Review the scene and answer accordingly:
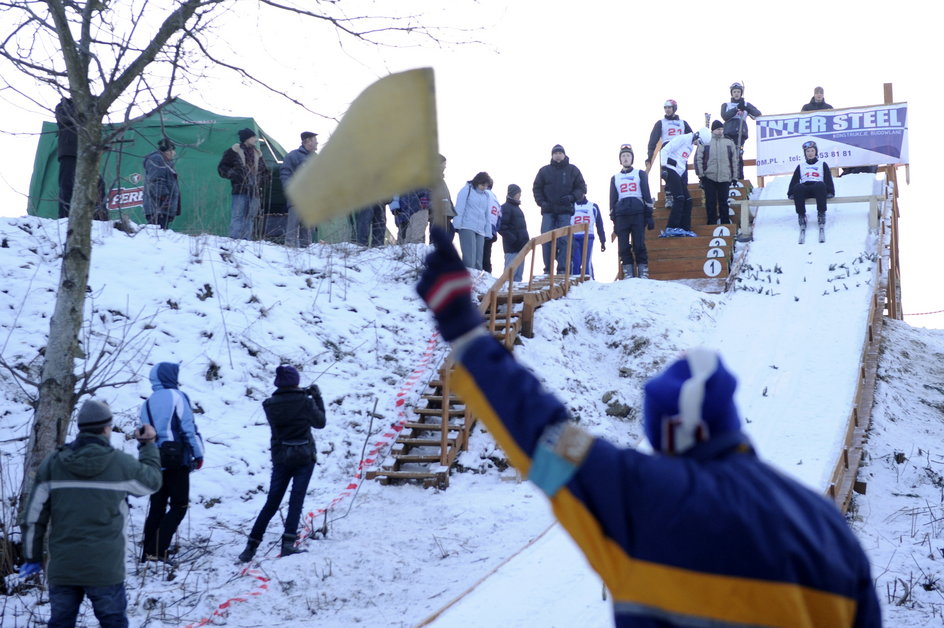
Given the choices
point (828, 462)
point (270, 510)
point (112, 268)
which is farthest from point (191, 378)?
point (828, 462)

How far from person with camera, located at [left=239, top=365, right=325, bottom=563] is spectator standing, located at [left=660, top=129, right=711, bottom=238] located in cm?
985

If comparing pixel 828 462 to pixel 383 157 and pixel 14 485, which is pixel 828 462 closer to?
pixel 14 485

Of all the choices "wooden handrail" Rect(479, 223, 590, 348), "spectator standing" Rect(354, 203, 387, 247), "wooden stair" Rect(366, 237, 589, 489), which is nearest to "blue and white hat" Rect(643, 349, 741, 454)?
"wooden stair" Rect(366, 237, 589, 489)

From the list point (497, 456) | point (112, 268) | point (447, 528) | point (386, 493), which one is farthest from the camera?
point (112, 268)

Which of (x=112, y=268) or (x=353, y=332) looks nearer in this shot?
(x=112, y=268)

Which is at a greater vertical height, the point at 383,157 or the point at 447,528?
the point at 383,157

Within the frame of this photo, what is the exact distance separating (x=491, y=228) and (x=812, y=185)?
5733mm

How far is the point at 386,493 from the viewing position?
9.46 m

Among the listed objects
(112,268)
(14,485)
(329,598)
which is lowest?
(329,598)

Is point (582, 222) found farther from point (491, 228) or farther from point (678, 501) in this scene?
point (678, 501)

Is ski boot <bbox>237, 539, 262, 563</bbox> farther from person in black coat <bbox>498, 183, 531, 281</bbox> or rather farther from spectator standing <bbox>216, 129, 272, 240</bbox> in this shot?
person in black coat <bbox>498, 183, 531, 281</bbox>

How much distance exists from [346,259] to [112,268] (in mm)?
3396

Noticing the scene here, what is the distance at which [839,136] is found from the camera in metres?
18.9

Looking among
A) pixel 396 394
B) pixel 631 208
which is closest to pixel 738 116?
pixel 631 208
